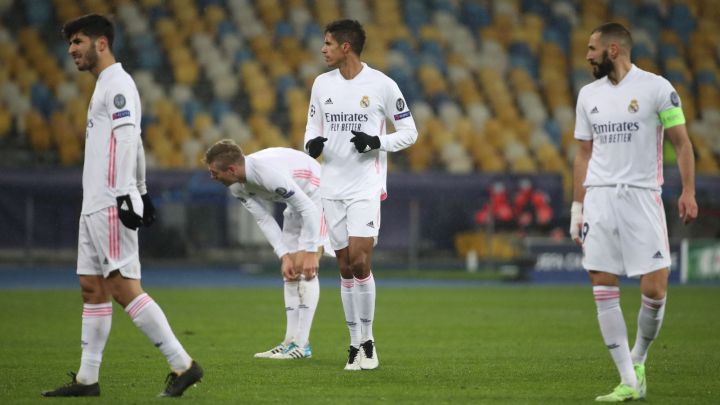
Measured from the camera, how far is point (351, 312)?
9.70 m

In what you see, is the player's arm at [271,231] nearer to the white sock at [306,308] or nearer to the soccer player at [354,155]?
the white sock at [306,308]

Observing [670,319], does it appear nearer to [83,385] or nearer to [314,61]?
[83,385]

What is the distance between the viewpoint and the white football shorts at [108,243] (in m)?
7.20

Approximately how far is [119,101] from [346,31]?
278 centimetres

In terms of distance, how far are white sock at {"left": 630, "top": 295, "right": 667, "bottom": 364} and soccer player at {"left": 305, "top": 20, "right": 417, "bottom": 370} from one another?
2.37m

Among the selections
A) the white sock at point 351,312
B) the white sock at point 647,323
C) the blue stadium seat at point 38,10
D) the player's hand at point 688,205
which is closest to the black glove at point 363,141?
the white sock at point 351,312

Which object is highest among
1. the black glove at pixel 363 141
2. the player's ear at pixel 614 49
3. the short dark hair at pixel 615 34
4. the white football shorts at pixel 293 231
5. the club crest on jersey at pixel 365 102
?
the short dark hair at pixel 615 34

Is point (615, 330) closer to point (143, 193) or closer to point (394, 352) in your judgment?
point (143, 193)

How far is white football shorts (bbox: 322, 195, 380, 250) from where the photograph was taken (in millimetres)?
9492

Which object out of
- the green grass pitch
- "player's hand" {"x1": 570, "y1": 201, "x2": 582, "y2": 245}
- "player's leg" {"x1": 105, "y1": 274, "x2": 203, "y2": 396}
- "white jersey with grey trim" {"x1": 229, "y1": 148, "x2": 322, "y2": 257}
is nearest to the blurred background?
the green grass pitch

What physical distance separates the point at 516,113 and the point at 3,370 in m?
22.6

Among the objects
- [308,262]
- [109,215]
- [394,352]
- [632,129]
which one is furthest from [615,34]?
[394,352]

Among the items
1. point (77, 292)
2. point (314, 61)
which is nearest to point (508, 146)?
point (314, 61)

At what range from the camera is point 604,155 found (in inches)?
304
